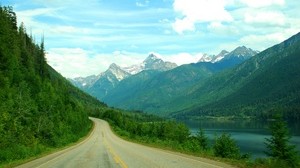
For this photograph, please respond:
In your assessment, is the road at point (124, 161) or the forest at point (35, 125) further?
the forest at point (35, 125)

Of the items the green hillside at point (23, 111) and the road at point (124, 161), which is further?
the green hillside at point (23, 111)

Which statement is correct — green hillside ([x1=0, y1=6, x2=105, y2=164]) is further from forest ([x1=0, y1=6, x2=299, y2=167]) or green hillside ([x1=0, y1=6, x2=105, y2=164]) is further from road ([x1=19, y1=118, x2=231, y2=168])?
road ([x1=19, y1=118, x2=231, y2=168])

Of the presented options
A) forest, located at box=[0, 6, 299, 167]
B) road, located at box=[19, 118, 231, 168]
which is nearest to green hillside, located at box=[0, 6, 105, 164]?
forest, located at box=[0, 6, 299, 167]

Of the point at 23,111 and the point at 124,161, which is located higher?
the point at 23,111

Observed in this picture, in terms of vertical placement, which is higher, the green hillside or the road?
the green hillside

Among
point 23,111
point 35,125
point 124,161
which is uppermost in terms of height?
point 23,111

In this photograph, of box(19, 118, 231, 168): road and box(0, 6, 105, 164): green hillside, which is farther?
box(0, 6, 105, 164): green hillside

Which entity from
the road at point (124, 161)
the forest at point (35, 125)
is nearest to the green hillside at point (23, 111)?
the forest at point (35, 125)

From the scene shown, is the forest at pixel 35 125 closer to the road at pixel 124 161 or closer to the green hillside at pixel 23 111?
the green hillside at pixel 23 111

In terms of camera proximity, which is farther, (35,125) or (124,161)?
(35,125)

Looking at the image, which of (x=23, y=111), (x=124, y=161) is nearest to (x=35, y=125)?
(x=23, y=111)

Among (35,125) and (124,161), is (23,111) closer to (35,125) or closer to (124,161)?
(35,125)

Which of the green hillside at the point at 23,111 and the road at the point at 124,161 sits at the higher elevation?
the green hillside at the point at 23,111

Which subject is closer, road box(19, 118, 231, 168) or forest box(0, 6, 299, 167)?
road box(19, 118, 231, 168)
